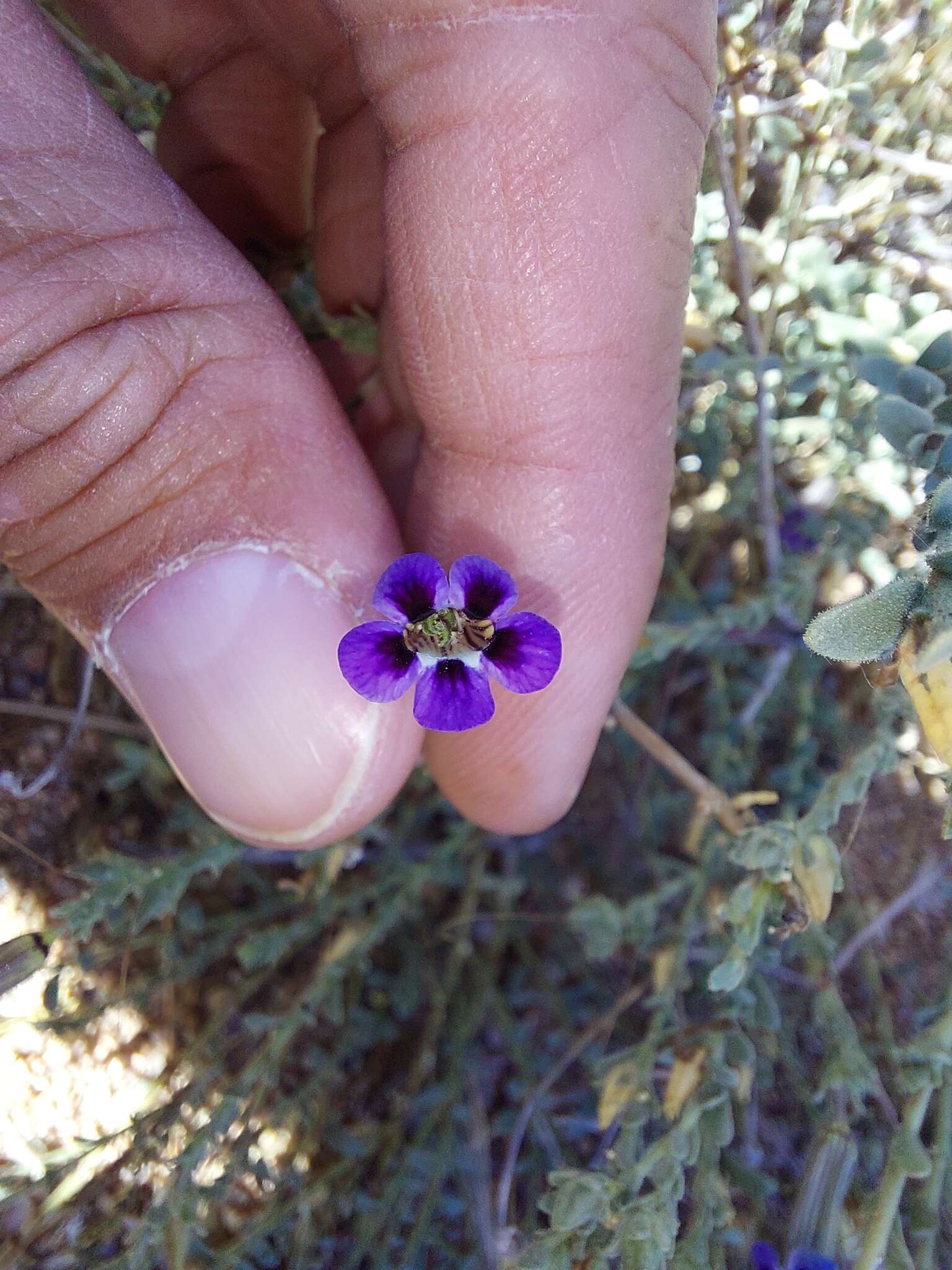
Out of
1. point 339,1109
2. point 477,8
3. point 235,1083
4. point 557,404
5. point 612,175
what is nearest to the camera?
point 477,8

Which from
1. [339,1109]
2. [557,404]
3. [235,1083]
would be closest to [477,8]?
[557,404]

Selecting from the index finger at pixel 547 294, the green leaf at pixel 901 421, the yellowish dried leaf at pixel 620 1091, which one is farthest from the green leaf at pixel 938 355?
the yellowish dried leaf at pixel 620 1091

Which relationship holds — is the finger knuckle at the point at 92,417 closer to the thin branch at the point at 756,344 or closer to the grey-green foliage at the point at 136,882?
the grey-green foliage at the point at 136,882

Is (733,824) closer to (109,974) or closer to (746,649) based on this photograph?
(746,649)

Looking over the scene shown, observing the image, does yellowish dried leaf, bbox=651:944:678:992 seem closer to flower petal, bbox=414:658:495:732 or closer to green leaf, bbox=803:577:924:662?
flower petal, bbox=414:658:495:732

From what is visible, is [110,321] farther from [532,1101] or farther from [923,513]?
[532,1101]

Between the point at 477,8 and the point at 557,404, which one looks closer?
the point at 477,8
